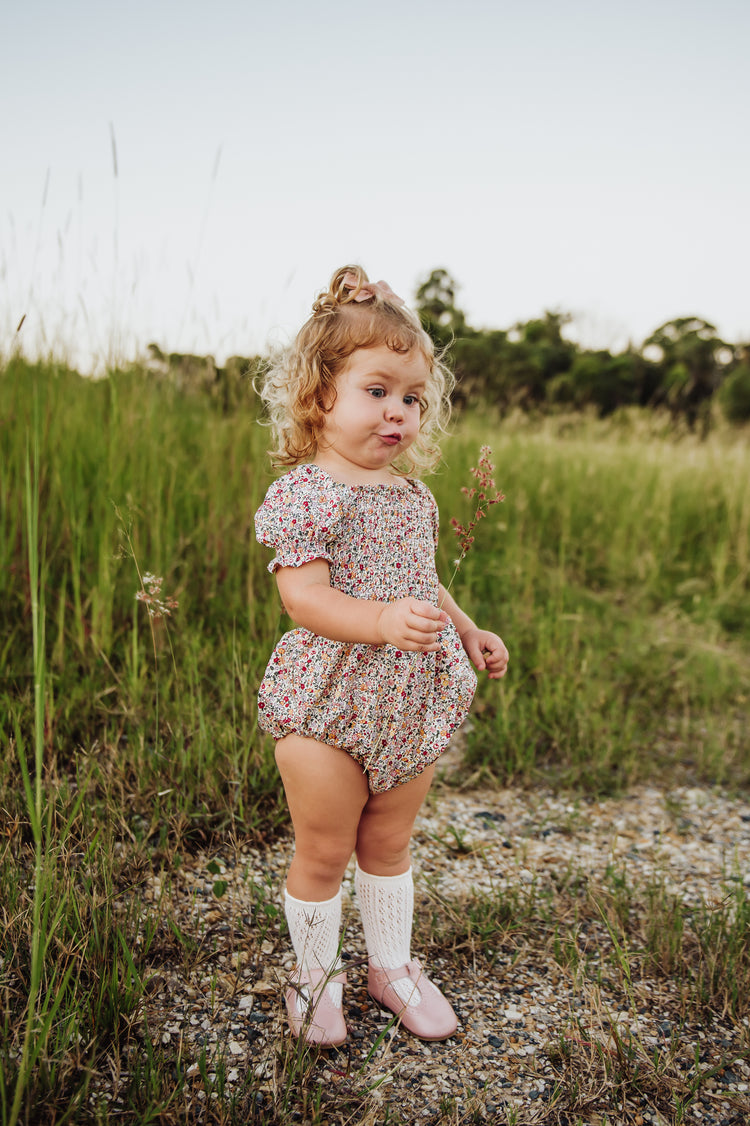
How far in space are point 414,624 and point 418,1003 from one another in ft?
2.92

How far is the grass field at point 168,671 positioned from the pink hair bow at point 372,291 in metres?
0.67

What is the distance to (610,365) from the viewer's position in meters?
16.4

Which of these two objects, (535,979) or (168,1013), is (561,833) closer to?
(535,979)

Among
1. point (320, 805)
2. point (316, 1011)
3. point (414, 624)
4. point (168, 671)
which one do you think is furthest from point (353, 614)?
point (168, 671)

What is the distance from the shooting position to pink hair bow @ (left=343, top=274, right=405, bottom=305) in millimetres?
1566

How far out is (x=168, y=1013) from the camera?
154cm

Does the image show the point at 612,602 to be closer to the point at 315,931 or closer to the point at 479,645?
the point at 479,645

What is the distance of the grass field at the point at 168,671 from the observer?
148cm

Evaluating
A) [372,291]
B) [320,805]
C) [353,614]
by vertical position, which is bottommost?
[320,805]

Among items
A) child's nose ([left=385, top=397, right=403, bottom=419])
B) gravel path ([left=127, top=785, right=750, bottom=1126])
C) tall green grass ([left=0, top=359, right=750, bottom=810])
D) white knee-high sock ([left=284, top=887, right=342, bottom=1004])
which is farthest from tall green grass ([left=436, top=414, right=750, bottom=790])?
child's nose ([left=385, top=397, right=403, bottom=419])

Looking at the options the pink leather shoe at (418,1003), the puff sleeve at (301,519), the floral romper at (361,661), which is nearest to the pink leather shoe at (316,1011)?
the pink leather shoe at (418,1003)

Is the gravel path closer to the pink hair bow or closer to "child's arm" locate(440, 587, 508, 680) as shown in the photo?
"child's arm" locate(440, 587, 508, 680)

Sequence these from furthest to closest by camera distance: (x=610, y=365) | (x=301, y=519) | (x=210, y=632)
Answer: (x=610, y=365) → (x=210, y=632) → (x=301, y=519)

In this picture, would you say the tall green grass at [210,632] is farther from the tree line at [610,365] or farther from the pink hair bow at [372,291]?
the tree line at [610,365]
